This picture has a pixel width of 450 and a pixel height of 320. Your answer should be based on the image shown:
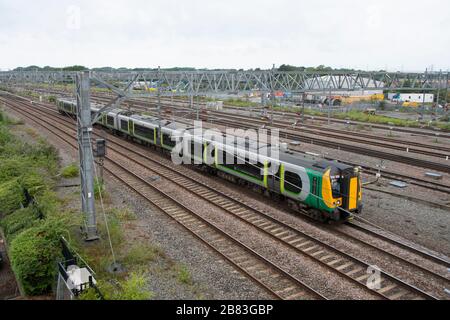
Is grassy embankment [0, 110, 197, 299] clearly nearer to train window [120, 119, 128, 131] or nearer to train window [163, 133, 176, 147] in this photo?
train window [163, 133, 176, 147]

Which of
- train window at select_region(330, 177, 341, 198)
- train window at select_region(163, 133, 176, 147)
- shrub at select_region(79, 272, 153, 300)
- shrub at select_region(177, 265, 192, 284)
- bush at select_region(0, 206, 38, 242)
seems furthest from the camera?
train window at select_region(163, 133, 176, 147)

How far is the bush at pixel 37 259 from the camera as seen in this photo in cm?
1084

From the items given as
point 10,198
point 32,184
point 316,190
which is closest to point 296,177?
point 316,190

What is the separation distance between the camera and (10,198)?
16.2 metres

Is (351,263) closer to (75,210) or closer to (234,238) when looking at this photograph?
(234,238)

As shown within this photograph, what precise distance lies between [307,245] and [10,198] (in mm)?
11839

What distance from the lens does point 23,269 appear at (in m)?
10.7

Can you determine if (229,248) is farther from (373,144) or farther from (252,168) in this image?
(373,144)

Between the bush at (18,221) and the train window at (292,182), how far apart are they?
30.1 feet

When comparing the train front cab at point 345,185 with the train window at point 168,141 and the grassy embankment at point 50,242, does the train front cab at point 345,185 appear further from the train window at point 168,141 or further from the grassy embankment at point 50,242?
the train window at point 168,141

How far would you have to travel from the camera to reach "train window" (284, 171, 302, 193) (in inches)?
603

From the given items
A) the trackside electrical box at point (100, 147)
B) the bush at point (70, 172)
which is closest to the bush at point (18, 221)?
the trackside electrical box at point (100, 147)

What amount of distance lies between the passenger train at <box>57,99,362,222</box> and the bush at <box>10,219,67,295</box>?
5476 millimetres

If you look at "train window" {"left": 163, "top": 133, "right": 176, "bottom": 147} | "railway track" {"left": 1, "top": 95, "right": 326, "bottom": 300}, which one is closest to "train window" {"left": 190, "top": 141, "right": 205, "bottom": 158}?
"train window" {"left": 163, "top": 133, "right": 176, "bottom": 147}
